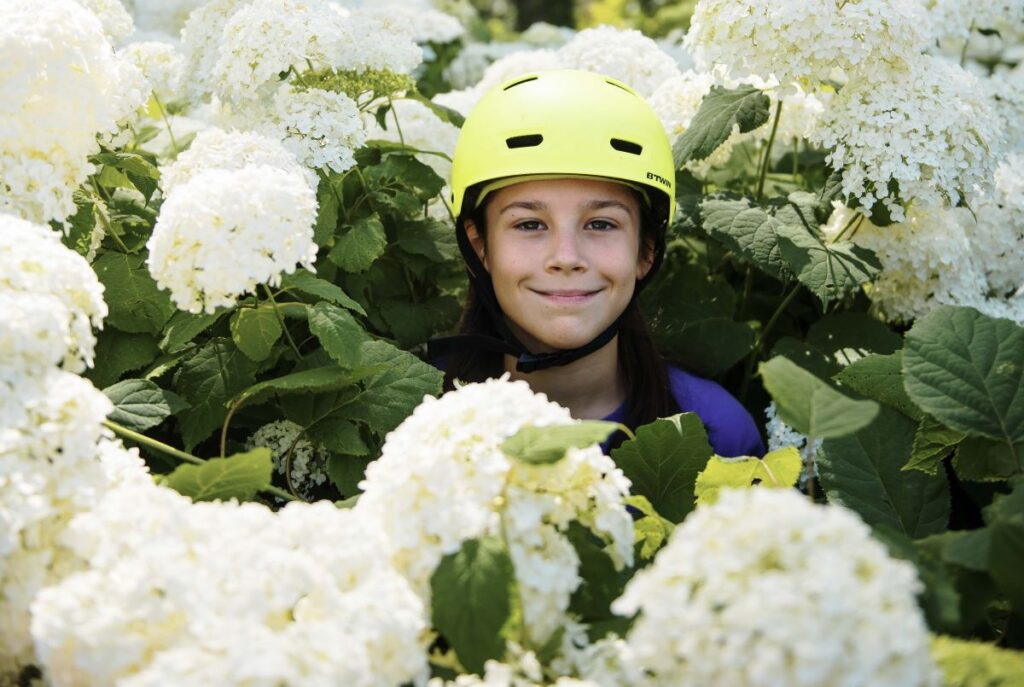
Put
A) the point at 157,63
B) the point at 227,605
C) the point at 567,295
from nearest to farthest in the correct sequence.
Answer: the point at 227,605
the point at 567,295
the point at 157,63

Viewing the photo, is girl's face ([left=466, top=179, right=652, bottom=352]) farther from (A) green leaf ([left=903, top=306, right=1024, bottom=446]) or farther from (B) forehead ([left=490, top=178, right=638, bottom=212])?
(A) green leaf ([left=903, top=306, right=1024, bottom=446])

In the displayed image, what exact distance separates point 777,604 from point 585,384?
84.7 inches

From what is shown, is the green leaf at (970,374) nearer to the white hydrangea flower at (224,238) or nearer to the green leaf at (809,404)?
the green leaf at (809,404)

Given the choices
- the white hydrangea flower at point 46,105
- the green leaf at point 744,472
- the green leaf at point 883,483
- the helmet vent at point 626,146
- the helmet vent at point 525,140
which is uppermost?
the white hydrangea flower at point 46,105

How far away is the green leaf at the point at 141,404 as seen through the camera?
2301mm

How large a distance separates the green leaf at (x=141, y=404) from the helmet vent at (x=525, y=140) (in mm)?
1257

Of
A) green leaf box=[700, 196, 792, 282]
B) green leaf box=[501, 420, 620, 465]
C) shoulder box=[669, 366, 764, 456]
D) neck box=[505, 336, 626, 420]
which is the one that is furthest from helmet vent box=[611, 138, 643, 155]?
green leaf box=[501, 420, 620, 465]

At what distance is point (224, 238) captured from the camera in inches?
80.6

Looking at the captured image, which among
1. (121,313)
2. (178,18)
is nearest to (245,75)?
(121,313)

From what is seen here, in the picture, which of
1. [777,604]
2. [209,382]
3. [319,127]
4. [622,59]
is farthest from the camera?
[622,59]

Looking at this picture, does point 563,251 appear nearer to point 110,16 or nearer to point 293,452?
point 293,452

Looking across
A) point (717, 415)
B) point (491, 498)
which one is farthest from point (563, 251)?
point (491, 498)

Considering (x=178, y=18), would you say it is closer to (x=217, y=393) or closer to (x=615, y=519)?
(x=217, y=393)

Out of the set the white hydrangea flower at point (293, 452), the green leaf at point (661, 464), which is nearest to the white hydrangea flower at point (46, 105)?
the white hydrangea flower at point (293, 452)
